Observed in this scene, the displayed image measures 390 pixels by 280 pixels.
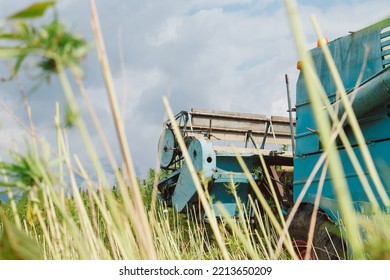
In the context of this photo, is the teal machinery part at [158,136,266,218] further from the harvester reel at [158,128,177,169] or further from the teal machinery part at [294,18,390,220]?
the teal machinery part at [294,18,390,220]

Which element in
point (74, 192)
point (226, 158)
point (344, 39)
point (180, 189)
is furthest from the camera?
point (180, 189)

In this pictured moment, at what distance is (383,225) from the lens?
0.64 meters

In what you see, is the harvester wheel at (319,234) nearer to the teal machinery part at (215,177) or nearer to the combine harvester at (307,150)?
the combine harvester at (307,150)

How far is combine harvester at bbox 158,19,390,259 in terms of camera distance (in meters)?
2.84

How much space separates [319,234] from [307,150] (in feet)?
2.00

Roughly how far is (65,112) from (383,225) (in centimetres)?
39

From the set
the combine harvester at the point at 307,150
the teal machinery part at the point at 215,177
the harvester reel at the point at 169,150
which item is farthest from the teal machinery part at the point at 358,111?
the harvester reel at the point at 169,150

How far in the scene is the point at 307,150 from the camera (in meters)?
3.40

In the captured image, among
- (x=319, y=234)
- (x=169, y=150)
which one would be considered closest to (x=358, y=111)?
(x=319, y=234)

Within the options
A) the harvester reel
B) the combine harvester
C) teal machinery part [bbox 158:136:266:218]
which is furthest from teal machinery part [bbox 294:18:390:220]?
the harvester reel

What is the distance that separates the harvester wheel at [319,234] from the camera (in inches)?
113

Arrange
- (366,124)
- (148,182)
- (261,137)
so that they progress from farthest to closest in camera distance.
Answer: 1. (148,182)
2. (261,137)
3. (366,124)
